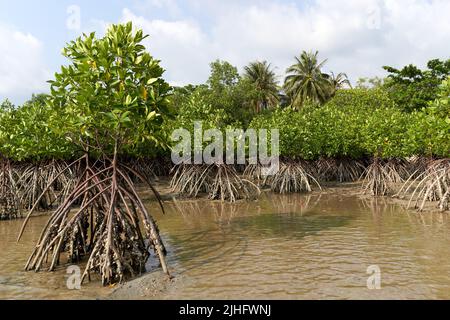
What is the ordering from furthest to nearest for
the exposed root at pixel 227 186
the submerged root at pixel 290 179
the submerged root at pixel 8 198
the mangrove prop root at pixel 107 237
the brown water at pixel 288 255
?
the submerged root at pixel 290 179 < the exposed root at pixel 227 186 < the submerged root at pixel 8 198 < the mangrove prop root at pixel 107 237 < the brown water at pixel 288 255

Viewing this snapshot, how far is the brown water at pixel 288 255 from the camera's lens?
601cm

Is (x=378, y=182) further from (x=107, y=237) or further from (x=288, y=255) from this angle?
(x=107, y=237)

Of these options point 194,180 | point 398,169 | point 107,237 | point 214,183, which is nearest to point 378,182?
point 398,169

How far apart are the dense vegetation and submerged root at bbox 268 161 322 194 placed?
0.06 metres

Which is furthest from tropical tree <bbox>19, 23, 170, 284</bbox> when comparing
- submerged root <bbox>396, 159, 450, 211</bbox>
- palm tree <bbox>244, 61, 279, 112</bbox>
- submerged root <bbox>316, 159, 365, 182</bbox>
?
palm tree <bbox>244, 61, 279, 112</bbox>

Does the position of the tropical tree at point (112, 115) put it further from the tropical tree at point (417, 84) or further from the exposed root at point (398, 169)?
the tropical tree at point (417, 84)

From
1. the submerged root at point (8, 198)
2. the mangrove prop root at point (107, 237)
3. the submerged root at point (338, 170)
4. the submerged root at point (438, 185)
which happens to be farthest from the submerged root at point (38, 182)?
the submerged root at point (338, 170)

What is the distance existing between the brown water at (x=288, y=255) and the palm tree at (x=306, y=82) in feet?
90.7

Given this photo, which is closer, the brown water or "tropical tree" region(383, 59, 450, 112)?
the brown water

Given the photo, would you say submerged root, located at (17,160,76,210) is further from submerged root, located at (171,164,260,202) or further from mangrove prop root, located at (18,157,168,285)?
mangrove prop root, located at (18,157,168,285)

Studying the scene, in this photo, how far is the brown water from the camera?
19.7ft
